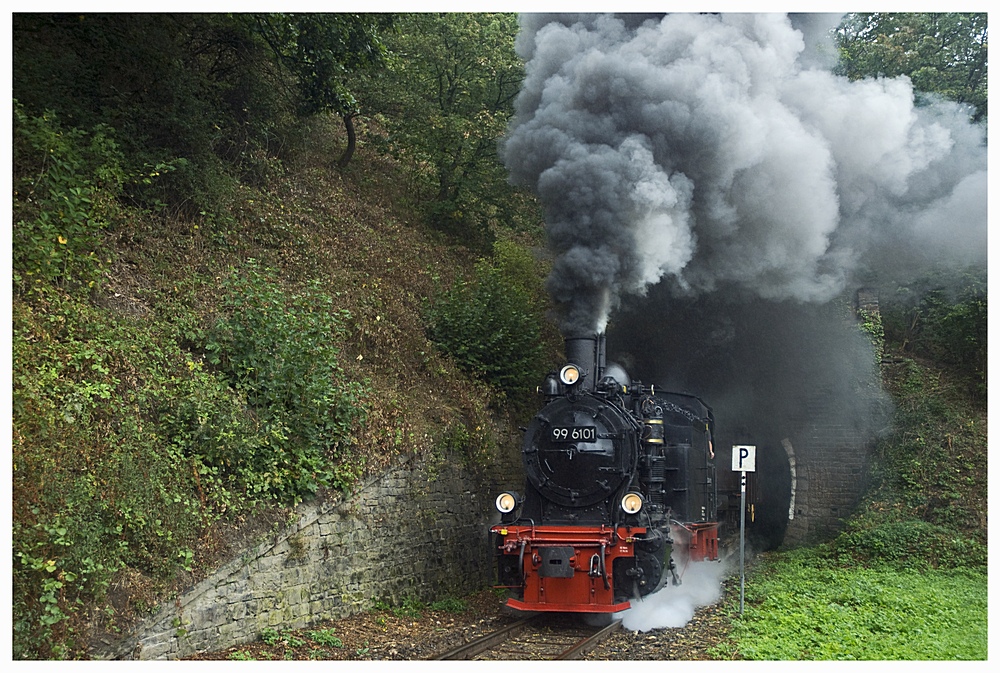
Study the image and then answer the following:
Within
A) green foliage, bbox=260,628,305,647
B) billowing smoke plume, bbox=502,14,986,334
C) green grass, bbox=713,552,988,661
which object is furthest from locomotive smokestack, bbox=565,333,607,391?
green foliage, bbox=260,628,305,647

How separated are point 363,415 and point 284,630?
2648mm

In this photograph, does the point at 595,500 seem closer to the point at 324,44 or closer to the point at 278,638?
the point at 278,638

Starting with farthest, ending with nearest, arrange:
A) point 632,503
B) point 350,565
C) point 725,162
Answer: point 725,162, point 350,565, point 632,503

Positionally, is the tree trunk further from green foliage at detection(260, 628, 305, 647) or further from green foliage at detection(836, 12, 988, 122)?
green foliage at detection(260, 628, 305, 647)

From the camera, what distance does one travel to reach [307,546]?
8523 millimetres

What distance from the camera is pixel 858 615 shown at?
9.28 m

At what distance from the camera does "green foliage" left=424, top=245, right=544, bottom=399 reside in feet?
43.0

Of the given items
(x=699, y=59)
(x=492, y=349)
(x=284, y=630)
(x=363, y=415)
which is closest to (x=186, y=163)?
(x=363, y=415)

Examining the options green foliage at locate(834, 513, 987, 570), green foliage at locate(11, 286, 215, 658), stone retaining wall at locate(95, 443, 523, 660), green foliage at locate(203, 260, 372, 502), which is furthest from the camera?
green foliage at locate(834, 513, 987, 570)

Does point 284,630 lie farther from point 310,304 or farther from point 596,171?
point 596,171

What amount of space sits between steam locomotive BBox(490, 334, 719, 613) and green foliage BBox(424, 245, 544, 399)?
3246 millimetres

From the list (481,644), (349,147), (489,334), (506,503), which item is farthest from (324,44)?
(481,644)

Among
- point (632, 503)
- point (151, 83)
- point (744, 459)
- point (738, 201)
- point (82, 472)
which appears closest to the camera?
point (82, 472)

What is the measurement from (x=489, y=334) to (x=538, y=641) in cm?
579
